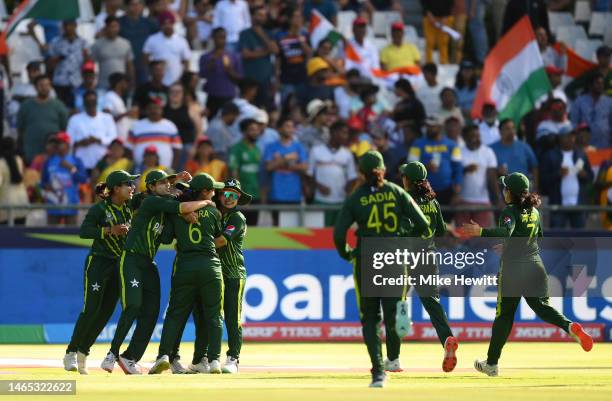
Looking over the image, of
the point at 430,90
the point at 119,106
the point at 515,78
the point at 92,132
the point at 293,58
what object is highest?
the point at 293,58

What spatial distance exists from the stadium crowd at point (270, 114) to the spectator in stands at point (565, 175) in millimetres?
23

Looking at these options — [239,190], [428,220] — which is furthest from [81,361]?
[428,220]

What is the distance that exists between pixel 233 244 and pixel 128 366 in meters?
1.77

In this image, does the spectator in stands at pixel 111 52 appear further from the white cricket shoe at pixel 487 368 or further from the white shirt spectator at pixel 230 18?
the white cricket shoe at pixel 487 368

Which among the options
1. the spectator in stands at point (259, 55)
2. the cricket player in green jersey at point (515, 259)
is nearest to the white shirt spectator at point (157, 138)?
the spectator in stands at point (259, 55)

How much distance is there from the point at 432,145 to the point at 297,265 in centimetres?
293

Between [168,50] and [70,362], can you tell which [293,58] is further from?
[70,362]

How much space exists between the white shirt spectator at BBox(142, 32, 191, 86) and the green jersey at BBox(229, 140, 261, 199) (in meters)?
2.92

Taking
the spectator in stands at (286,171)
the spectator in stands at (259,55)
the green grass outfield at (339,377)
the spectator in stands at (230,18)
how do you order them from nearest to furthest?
1. the green grass outfield at (339,377)
2. the spectator in stands at (286,171)
3. the spectator in stands at (259,55)
4. the spectator in stands at (230,18)

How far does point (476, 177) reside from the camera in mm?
24891

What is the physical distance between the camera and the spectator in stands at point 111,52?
1049 inches

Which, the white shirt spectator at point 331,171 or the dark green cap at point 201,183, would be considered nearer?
the dark green cap at point 201,183

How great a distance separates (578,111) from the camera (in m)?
27.3

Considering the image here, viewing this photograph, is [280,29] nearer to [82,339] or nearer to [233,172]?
[233,172]
